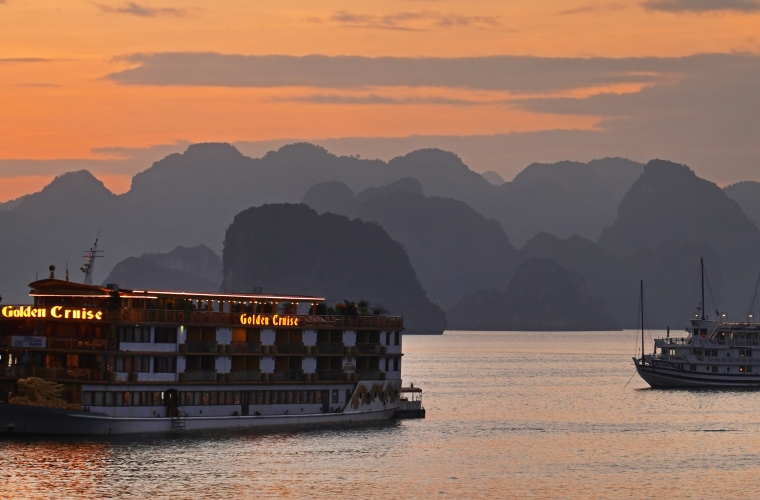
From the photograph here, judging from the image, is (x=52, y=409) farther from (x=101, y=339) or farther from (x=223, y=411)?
(x=223, y=411)

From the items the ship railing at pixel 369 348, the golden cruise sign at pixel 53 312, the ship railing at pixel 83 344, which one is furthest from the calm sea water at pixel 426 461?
the golden cruise sign at pixel 53 312

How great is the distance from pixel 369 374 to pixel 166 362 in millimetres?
15208

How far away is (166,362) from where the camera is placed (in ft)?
250

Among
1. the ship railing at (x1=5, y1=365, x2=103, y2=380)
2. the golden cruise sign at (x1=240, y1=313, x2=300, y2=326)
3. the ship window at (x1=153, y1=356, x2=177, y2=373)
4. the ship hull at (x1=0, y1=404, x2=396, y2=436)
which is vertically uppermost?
the golden cruise sign at (x1=240, y1=313, x2=300, y2=326)

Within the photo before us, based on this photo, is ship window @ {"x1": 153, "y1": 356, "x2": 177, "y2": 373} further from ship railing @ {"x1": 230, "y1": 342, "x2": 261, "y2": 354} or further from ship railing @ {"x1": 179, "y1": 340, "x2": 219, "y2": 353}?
ship railing @ {"x1": 230, "y1": 342, "x2": 261, "y2": 354}

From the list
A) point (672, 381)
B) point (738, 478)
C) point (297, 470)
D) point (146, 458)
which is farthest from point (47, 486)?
point (672, 381)

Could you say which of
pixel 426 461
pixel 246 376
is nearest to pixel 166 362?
pixel 246 376

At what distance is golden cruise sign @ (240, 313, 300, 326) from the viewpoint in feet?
262

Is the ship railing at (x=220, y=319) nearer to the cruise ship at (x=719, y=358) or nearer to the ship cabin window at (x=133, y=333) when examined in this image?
the ship cabin window at (x=133, y=333)

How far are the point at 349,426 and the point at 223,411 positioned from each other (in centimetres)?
933

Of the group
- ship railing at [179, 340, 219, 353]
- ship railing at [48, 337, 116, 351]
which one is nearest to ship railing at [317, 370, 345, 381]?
ship railing at [179, 340, 219, 353]

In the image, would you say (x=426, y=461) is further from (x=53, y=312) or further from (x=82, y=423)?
(x=53, y=312)

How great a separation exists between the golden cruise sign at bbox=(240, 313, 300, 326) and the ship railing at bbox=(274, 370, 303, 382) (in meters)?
2.95

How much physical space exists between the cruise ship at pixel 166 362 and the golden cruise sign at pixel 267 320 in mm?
83
